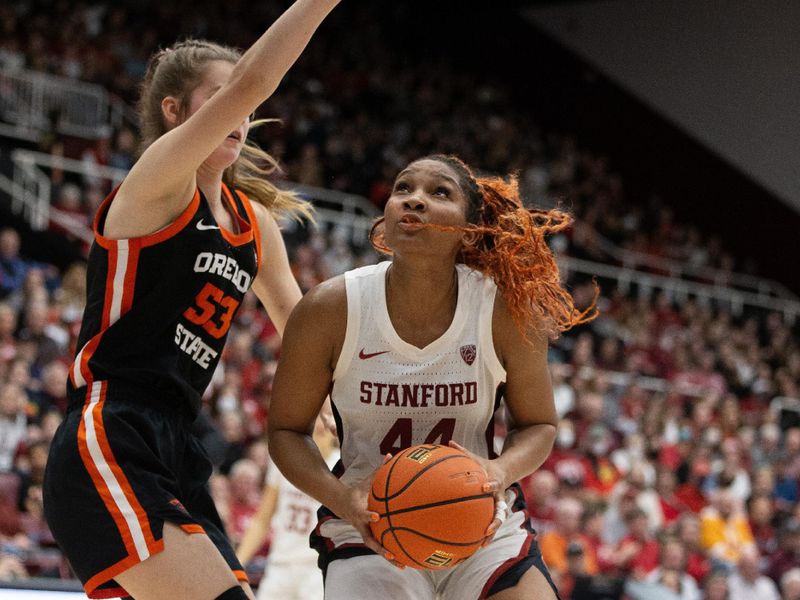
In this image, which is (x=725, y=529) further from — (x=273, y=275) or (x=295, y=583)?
(x=273, y=275)

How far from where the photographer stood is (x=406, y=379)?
117 inches

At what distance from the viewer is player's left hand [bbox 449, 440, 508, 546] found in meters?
2.73

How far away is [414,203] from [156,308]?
679mm

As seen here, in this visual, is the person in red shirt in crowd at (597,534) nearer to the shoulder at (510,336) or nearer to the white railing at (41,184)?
the white railing at (41,184)

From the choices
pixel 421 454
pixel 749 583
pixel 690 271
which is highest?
pixel 690 271

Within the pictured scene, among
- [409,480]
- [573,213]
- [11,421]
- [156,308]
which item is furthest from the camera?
[11,421]

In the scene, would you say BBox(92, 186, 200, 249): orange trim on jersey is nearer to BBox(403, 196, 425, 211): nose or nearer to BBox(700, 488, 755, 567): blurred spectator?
BBox(403, 196, 425, 211): nose

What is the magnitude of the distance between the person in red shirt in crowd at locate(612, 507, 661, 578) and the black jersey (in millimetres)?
6537

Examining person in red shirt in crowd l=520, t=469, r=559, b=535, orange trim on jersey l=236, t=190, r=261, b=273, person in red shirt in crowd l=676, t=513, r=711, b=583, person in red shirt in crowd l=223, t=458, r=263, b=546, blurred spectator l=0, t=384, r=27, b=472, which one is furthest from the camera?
person in red shirt in crowd l=676, t=513, r=711, b=583

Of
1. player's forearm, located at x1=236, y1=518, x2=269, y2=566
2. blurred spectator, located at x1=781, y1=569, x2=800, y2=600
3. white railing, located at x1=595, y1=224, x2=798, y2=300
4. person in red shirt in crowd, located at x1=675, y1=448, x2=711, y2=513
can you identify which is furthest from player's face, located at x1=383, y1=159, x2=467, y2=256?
white railing, located at x1=595, y1=224, x2=798, y2=300

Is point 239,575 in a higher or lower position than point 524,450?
lower

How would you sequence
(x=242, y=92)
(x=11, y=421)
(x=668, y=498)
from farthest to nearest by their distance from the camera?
(x=668, y=498)
(x=11, y=421)
(x=242, y=92)

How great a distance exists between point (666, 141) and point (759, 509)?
1102 cm

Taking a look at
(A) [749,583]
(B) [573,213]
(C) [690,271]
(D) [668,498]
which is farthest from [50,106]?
(C) [690,271]
